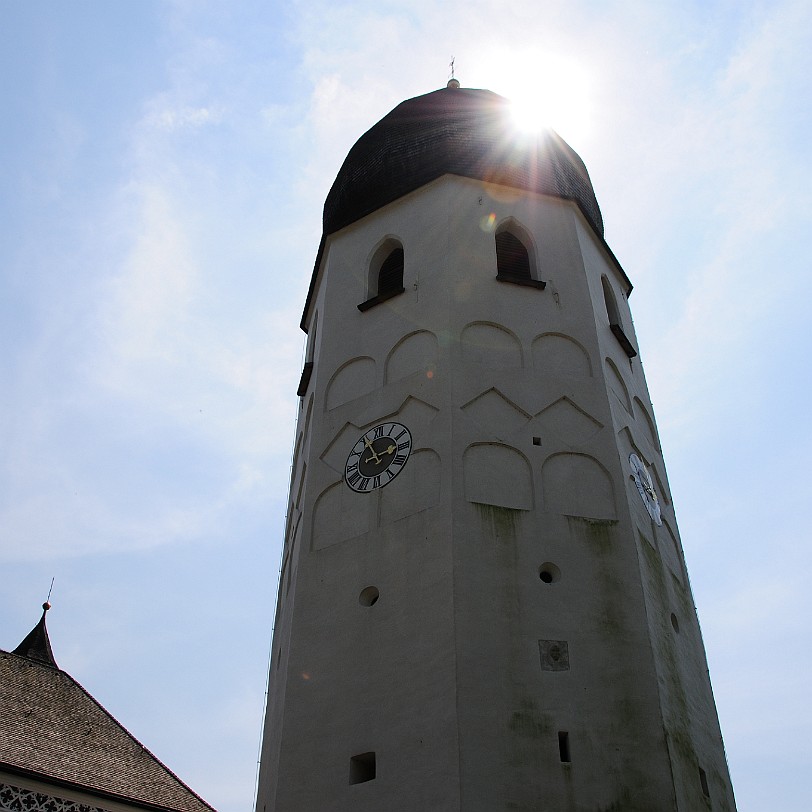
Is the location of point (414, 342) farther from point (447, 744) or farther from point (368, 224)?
point (447, 744)

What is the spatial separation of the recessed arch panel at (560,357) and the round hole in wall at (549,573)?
3.86 m

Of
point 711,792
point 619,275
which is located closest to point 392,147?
point 619,275

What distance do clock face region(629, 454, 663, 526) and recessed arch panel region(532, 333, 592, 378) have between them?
1.70 meters

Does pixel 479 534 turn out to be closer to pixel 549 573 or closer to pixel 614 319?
pixel 549 573

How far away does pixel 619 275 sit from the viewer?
20500mm

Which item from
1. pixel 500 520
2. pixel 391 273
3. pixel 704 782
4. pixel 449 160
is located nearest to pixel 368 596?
pixel 500 520

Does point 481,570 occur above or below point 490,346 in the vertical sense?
below

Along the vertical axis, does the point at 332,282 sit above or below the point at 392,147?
below

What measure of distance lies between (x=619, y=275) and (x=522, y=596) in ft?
32.5

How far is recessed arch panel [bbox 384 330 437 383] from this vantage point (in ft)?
52.1

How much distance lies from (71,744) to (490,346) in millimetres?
9326

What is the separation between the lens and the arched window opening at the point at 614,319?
17906 mm

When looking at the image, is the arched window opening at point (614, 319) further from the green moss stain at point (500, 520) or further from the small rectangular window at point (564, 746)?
the small rectangular window at point (564, 746)

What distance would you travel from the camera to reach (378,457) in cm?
1519
